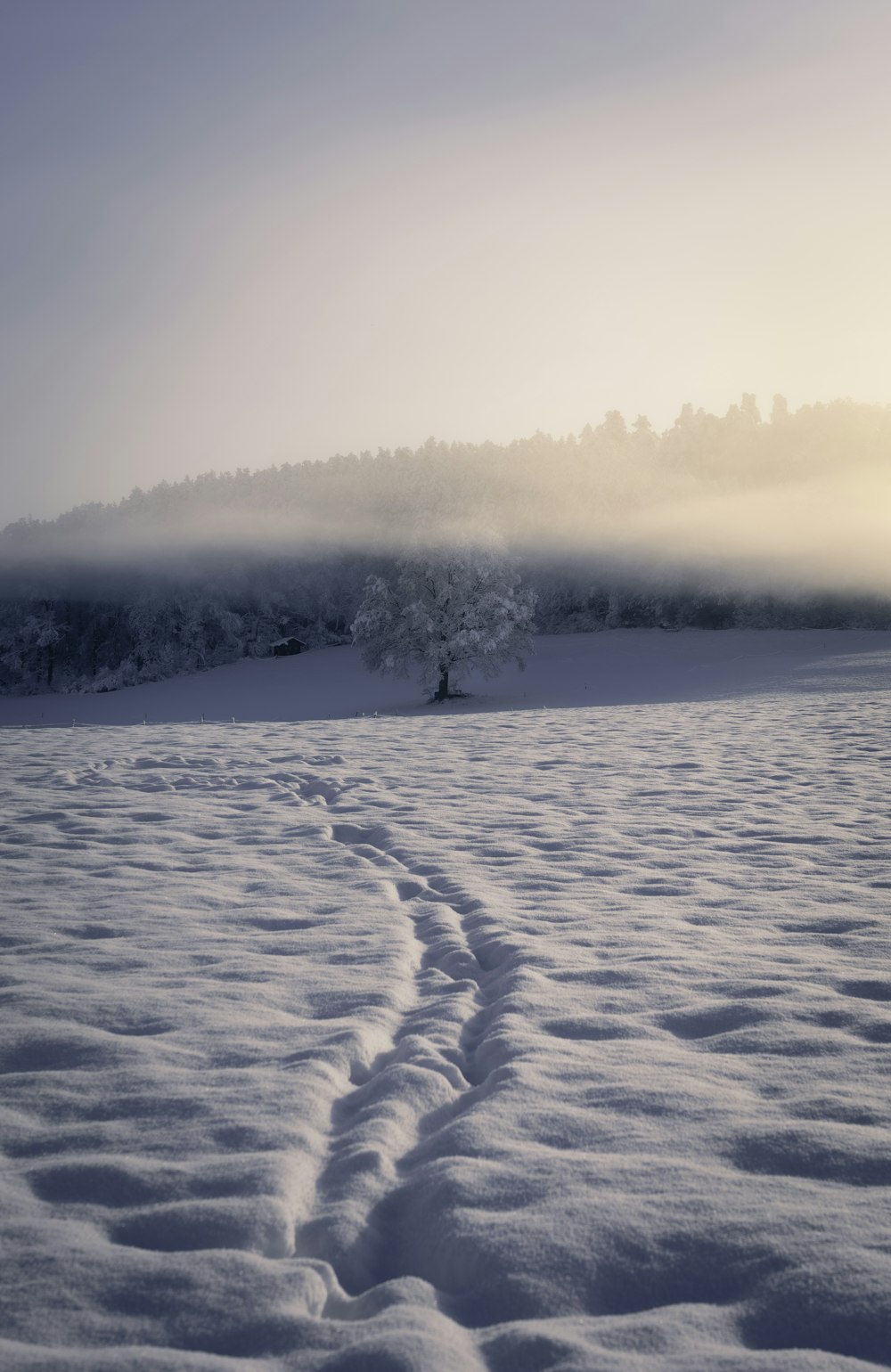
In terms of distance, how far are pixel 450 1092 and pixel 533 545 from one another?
40.4 m

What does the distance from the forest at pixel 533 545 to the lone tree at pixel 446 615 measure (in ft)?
30.3

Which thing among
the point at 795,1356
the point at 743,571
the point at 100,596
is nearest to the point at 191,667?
the point at 100,596

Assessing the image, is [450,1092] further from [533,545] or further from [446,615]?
[533,545]

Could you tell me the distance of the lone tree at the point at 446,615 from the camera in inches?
948

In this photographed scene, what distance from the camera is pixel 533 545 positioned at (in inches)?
1640

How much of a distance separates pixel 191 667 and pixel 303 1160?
128ft

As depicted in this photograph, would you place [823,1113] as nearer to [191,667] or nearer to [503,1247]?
[503,1247]

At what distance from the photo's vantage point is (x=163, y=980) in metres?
3.29

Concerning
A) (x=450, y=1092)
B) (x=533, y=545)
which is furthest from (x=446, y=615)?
(x=450, y=1092)

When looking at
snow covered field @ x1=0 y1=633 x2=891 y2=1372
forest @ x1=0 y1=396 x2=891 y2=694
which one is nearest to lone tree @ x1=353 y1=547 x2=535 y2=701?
forest @ x1=0 y1=396 x2=891 y2=694

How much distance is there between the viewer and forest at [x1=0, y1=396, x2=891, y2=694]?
36250 millimetres

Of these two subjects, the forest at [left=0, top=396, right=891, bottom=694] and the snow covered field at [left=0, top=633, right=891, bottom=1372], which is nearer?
the snow covered field at [left=0, top=633, right=891, bottom=1372]

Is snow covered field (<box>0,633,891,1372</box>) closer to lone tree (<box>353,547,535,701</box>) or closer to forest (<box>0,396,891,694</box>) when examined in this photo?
lone tree (<box>353,547,535,701</box>)

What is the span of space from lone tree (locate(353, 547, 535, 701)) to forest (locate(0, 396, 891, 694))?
30.3 ft
